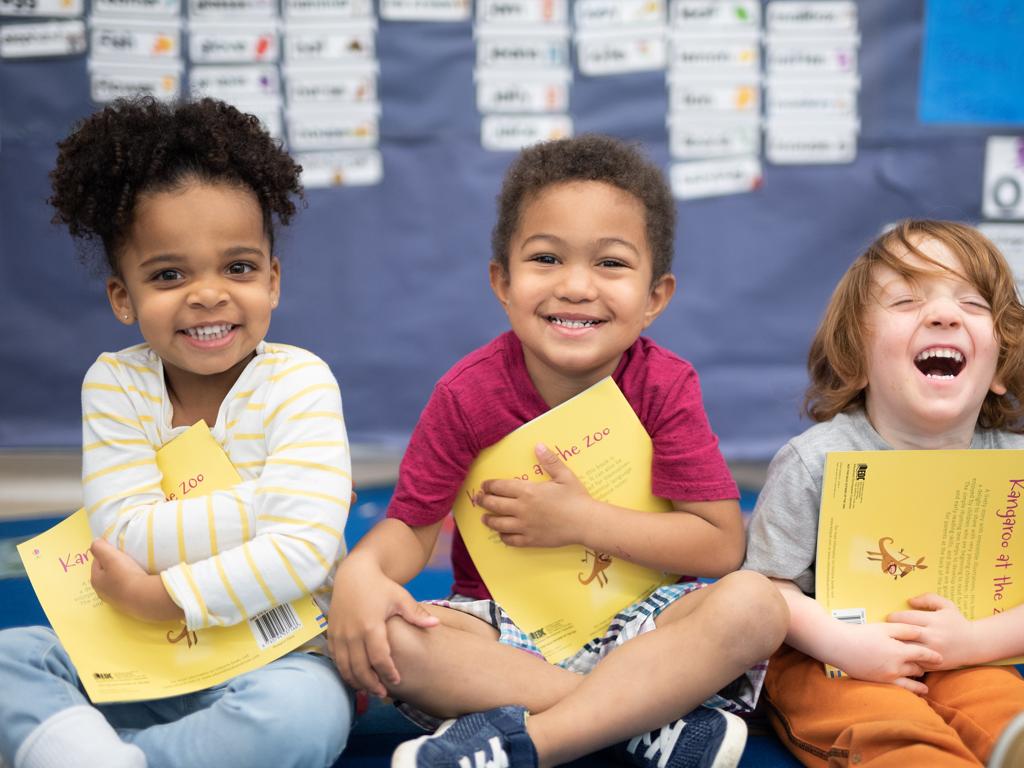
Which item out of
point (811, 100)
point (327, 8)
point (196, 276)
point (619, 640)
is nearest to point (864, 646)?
point (619, 640)

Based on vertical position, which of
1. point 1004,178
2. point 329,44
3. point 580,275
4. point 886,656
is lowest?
point 886,656

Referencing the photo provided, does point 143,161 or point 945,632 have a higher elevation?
point 143,161

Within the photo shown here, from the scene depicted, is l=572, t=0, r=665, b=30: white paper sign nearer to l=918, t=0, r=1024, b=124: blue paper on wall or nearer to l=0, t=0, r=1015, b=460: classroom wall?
l=0, t=0, r=1015, b=460: classroom wall

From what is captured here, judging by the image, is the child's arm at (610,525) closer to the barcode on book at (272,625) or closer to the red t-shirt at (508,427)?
the red t-shirt at (508,427)

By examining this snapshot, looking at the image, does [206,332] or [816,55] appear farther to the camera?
[816,55]

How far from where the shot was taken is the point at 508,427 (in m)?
1.10

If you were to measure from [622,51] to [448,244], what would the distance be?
541 millimetres

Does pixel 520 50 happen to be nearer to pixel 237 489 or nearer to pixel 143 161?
pixel 143 161

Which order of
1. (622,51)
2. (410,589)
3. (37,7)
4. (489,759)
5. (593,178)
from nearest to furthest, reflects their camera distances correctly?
(489,759) → (593,178) → (410,589) → (37,7) → (622,51)

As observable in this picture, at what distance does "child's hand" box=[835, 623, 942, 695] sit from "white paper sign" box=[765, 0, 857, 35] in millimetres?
1388

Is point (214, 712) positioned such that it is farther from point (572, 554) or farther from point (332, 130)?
point (332, 130)

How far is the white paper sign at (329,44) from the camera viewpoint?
189 centimetres

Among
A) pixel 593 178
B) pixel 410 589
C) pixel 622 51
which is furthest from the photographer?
pixel 622 51

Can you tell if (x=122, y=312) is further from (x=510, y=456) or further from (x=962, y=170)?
(x=962, y=170)
